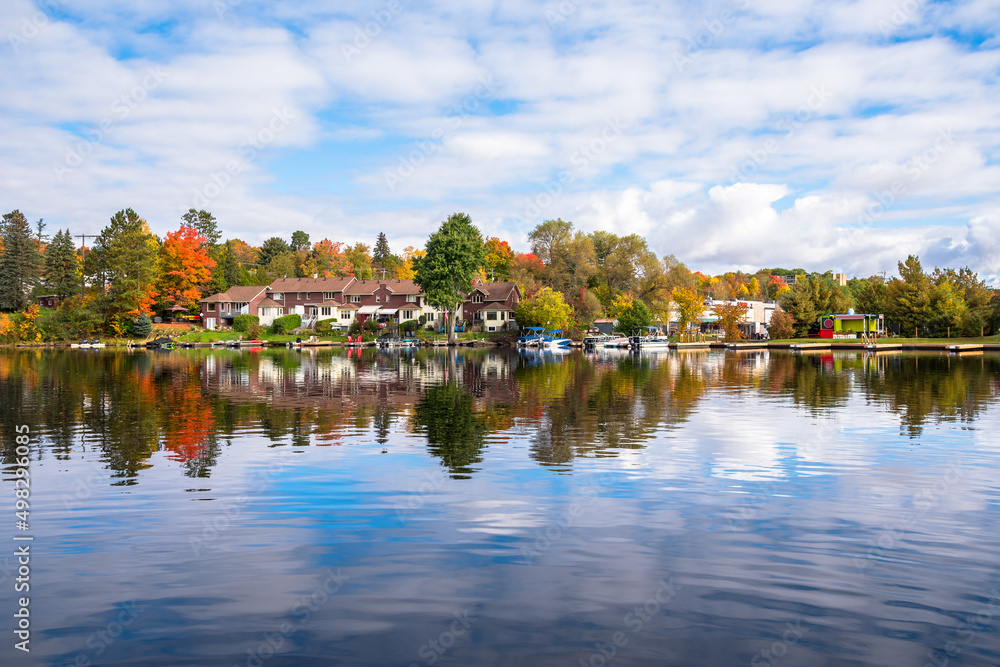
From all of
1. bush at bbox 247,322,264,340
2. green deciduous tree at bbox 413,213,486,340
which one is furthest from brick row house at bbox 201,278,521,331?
green deciduous tree at bbox 413,213,486,340

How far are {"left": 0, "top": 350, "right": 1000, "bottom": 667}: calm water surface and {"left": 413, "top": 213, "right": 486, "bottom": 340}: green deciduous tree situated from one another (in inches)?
2909

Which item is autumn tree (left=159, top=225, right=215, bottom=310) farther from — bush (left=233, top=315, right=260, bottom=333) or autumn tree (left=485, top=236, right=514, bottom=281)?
autumn tree (left=485, top=236, right=514, bottom=281)

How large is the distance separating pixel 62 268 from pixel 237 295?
1021 inches

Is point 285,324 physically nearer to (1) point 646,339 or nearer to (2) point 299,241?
(1) point 646,339

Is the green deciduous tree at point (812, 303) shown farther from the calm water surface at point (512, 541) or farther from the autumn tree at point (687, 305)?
the calm water surface at point (512, 541)

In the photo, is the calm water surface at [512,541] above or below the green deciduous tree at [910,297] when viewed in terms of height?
below

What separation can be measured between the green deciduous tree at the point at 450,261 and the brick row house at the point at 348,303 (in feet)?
38.9

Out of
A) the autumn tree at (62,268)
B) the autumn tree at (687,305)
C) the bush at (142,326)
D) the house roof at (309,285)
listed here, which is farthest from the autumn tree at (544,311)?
the autumn tree at (62,268)

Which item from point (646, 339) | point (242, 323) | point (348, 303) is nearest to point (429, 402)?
point (646, 339)

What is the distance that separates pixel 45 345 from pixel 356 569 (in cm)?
→ 11095

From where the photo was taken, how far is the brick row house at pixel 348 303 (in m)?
111

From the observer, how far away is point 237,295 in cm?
11288

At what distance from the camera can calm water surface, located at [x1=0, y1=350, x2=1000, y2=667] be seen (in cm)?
727

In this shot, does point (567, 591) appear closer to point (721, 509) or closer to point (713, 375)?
point (721, 509)
